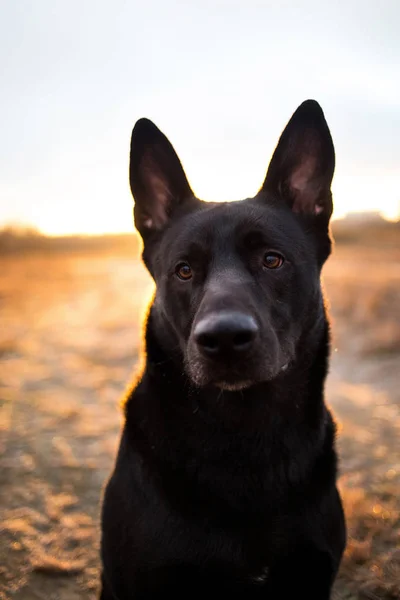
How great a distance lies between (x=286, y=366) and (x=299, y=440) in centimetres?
37

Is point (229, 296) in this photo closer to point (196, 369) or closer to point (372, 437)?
point (196, 369)

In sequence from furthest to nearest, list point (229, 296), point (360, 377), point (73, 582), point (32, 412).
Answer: point (360, 377), point (32, 412), point (73, 582), point (229, 296)

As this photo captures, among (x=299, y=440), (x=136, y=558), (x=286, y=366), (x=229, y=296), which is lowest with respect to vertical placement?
(x=136, y=558)

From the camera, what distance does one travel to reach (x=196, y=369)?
235cm

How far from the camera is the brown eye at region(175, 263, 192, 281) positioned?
2699mm

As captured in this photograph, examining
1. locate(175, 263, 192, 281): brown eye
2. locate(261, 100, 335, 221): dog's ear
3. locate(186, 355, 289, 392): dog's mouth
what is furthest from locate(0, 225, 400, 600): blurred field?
locate(186, 355, 289, 392): dog's mouth

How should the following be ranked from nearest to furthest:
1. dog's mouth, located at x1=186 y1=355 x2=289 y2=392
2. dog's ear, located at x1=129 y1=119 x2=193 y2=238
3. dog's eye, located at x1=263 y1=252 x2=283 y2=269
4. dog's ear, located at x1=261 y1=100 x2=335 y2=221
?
dog's mouth, located at x1=186 y1=355 x2=289 y2=392
dog's eye, located at x1=263 y1=252 x2=283 y2=269
dog's ear, located at x1=261 y1=100 x2=335 y2=221
dog's ear, located at x1=129 y1=119 x2=193 y2=238

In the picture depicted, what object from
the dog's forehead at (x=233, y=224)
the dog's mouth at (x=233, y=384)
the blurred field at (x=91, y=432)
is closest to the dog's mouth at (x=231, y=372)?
the dog's mouth at (x=233, y=384)

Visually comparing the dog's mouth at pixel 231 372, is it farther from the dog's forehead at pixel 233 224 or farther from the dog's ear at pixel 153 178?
the dog's ear at pixel 153 178

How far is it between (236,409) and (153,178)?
1.45 metres

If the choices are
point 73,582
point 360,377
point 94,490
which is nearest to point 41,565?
point 73,582

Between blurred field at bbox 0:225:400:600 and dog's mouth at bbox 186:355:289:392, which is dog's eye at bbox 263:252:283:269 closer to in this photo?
dog's mouth at bbox 186:355:289:392

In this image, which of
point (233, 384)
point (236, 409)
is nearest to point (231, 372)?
point (233, 384)

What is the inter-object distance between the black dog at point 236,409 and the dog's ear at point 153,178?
13 mm
